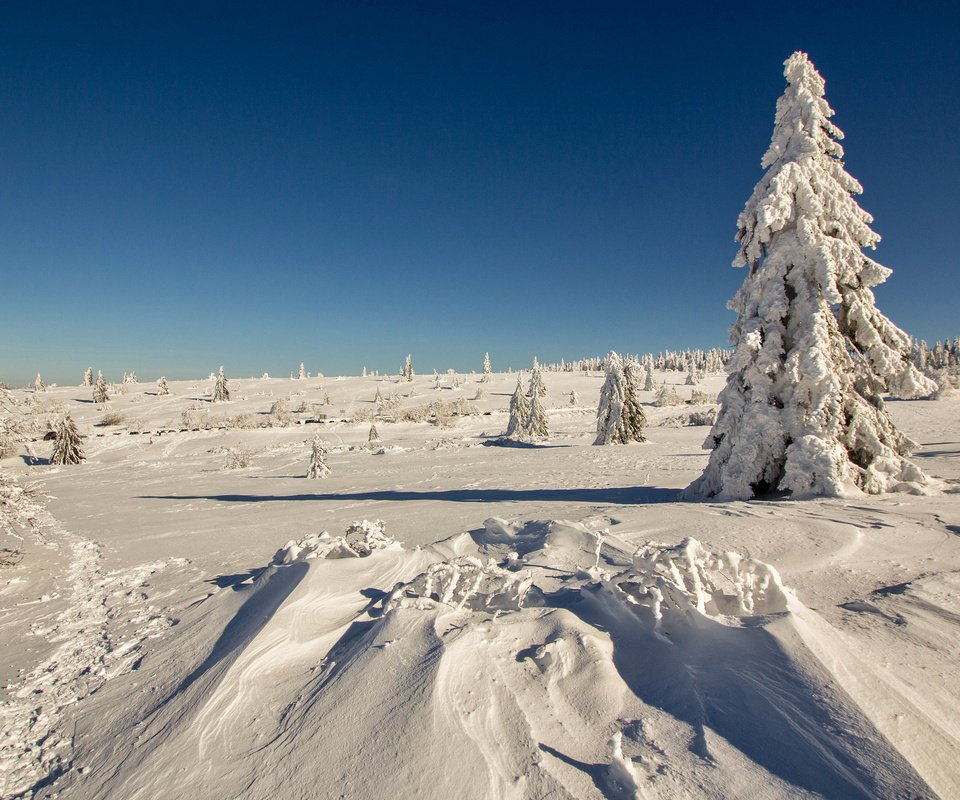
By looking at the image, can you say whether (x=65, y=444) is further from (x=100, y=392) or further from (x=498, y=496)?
(x=100, y=392)

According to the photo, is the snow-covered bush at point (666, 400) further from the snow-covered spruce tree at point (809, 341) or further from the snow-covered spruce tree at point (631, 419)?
the snow-covered spruce tree at point (809, 341)

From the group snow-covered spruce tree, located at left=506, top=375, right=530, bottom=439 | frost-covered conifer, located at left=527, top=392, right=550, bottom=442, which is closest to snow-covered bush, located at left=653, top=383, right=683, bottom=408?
frost-covered conifer, located at left=527, top=392, right=550, bottom=442

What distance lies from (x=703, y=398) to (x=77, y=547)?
56.3 metres

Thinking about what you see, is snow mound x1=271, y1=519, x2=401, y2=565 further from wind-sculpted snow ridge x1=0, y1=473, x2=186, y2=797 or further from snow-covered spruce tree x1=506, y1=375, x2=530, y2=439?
snow-covered spruce tree x1=506, y1=375, x2=530, y2=439

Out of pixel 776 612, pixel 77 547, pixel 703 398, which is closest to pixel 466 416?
pixel 703 398

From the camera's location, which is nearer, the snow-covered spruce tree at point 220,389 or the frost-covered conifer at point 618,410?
the frost-covered conifer at point 618,410

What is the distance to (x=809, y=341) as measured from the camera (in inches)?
349

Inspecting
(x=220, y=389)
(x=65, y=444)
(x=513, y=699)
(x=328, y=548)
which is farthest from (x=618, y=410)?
(x=220, y=389)

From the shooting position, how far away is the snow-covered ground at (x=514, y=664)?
2008 millimetres

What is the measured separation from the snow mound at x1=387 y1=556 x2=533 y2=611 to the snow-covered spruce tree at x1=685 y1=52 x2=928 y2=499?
736 cm

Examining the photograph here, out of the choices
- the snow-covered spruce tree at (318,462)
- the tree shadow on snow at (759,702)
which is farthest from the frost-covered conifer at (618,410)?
the tree shadow on snow at (759,702)

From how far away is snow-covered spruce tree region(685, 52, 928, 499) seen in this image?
8.60 m

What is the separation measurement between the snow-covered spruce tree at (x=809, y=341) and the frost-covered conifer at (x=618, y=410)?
15843 mm

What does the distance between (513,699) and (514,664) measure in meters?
0.27
